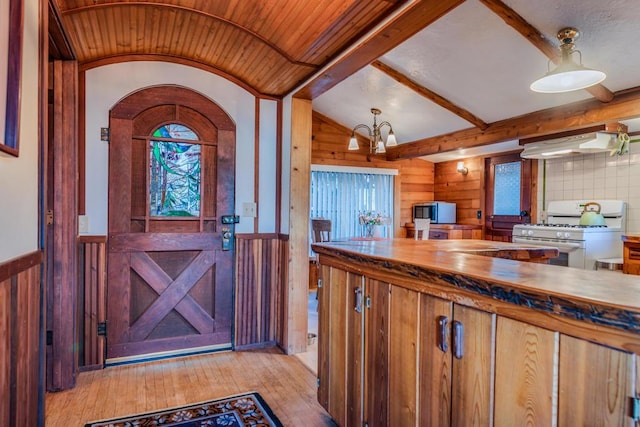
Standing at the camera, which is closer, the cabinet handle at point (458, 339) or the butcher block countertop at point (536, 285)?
the butcher block countertop at point (536, 285)

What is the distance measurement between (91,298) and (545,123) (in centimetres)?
446

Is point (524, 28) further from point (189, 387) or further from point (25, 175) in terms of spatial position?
point (189, 387)

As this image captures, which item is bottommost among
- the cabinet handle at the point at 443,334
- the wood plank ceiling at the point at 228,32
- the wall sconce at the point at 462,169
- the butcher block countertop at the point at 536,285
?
the cabinet handle at the point at 443,334

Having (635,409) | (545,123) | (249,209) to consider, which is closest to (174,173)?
(249,209)

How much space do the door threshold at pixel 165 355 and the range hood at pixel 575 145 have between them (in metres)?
4.18

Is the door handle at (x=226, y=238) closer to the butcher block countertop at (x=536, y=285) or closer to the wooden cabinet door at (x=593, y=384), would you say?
the butcher block countertop at (x=536, y=285)

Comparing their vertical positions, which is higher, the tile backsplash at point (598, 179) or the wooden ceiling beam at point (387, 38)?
the wooden ceiling beam at point (387, 38)

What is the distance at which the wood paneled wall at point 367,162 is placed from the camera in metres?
6.02

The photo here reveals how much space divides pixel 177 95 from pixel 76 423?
7.77ft

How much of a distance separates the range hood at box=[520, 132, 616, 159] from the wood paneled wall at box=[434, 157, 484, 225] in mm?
1301

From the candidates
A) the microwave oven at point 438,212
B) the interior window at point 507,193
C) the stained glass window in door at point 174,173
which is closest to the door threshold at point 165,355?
the stained glass window in door at point 174,173

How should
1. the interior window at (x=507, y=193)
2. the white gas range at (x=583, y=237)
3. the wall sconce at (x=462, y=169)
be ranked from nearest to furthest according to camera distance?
the white gas range at (x=583, y=237) → the interior window at (x=507, y=193) → the wall sconce at (x=462, y=169)

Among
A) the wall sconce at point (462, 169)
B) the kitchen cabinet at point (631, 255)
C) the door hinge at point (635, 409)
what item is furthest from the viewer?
the wall sconce at point (462, 169)

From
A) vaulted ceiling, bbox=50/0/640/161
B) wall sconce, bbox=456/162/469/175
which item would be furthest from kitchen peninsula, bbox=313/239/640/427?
wall sconce, bbox=456/162/469/175
